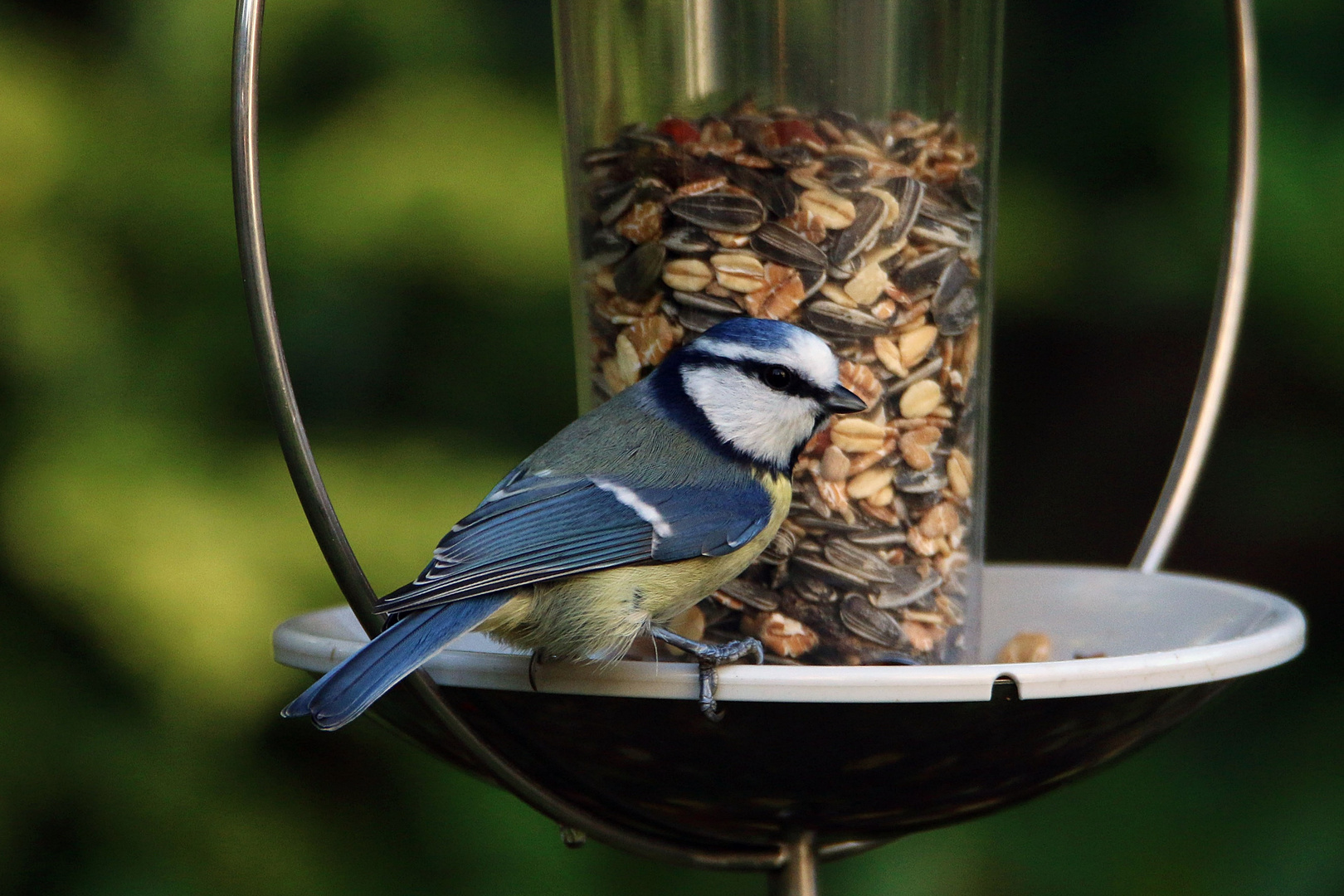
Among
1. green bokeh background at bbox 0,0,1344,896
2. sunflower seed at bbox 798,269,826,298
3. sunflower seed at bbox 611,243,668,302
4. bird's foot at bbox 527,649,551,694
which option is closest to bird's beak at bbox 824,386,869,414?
sunflower seed at bbox 798,269,826,298

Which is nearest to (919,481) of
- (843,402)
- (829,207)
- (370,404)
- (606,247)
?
(843,402)

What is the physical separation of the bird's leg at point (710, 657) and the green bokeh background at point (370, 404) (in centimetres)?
81

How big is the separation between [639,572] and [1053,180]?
1.40 m

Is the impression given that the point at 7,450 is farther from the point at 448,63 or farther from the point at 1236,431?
the point at 1236,431

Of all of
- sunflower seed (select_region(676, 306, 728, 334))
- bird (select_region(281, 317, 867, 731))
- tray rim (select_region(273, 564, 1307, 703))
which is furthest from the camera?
sunflower seed (select_region(676, 306, 728, 334))

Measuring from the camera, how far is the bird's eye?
1.20 metres

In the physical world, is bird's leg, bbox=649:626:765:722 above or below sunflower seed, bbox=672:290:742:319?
below

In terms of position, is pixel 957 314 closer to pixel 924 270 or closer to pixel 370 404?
pixel 924 270

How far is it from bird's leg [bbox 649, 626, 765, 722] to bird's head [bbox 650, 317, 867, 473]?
0.20 metres

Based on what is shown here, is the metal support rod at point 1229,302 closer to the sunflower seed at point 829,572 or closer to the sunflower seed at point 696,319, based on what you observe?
the sunflower seed at point 829,572

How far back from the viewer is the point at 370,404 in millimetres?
2078

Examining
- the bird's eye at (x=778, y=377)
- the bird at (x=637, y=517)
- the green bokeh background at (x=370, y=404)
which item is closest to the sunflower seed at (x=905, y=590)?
the bird at (x=637, y=517)

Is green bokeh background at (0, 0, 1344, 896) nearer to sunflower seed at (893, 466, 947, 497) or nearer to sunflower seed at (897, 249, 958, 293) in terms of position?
sunflower seed at (893, 466, 947, 497)

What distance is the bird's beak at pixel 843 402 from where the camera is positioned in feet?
3.93
